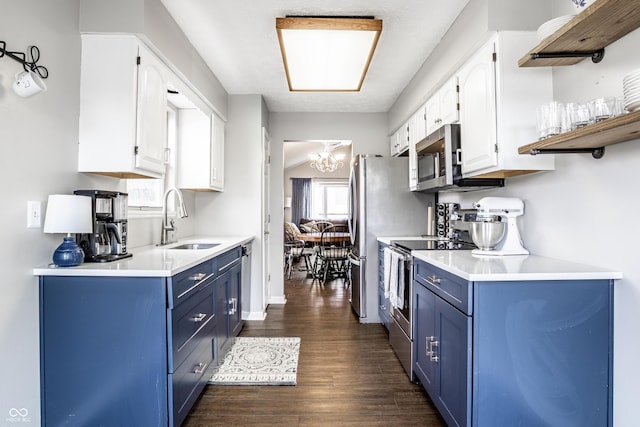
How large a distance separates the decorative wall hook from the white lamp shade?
0.58 metres

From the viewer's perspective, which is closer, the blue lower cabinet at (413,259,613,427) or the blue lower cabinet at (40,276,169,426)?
the blue lower cabinet at (413,259,613,427)

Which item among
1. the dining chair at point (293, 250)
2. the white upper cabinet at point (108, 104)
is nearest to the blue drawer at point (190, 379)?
the white upper cabinet at point (108, 104)

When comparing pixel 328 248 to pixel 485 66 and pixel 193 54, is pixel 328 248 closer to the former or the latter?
pixel 193 54

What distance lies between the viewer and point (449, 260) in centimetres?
186

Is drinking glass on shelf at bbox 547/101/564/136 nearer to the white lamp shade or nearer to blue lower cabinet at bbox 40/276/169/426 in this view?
blue lower cabinet at bbox 40/276/169/426

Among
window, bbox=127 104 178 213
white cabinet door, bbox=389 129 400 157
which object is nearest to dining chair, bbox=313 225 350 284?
white cabinet door, bbox=389 129 400 157

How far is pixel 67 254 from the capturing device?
1589 mm

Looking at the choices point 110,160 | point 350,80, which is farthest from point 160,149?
point 350,80

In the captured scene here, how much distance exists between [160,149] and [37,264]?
922mm

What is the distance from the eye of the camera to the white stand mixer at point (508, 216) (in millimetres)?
1978

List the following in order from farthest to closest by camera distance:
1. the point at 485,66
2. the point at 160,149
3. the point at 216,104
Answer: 1. the point at 216,104
2. the point at 160,149
3. the point at 485,66

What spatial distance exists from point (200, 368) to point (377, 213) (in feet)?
7.18

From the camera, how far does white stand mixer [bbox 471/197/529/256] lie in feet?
6.49

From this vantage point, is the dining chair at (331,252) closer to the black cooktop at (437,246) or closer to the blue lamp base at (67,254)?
the black cooktop at (437,246)
